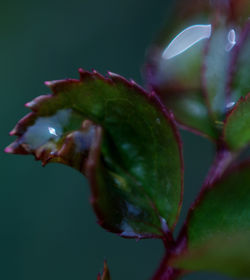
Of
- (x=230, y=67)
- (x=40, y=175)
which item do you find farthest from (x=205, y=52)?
(x=40, y=175)

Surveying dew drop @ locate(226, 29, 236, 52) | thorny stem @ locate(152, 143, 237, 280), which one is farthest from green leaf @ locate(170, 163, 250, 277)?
dew drop @ locate(226, 29, 236, 52)

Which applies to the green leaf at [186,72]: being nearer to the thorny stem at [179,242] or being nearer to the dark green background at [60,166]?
the thorny stem at [179,242]

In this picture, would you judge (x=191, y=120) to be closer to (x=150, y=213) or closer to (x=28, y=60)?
(x=150, y=213)

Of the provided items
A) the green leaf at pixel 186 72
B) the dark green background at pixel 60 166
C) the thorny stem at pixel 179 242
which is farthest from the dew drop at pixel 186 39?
the dark green background at pixel 60 166

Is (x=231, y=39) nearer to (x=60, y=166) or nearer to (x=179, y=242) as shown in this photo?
(x=179, y=242)

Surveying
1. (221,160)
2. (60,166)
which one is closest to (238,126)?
(221,160)

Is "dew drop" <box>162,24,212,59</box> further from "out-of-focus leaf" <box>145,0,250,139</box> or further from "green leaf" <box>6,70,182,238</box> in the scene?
"green leaf" <box>6,70,182,238</box>
